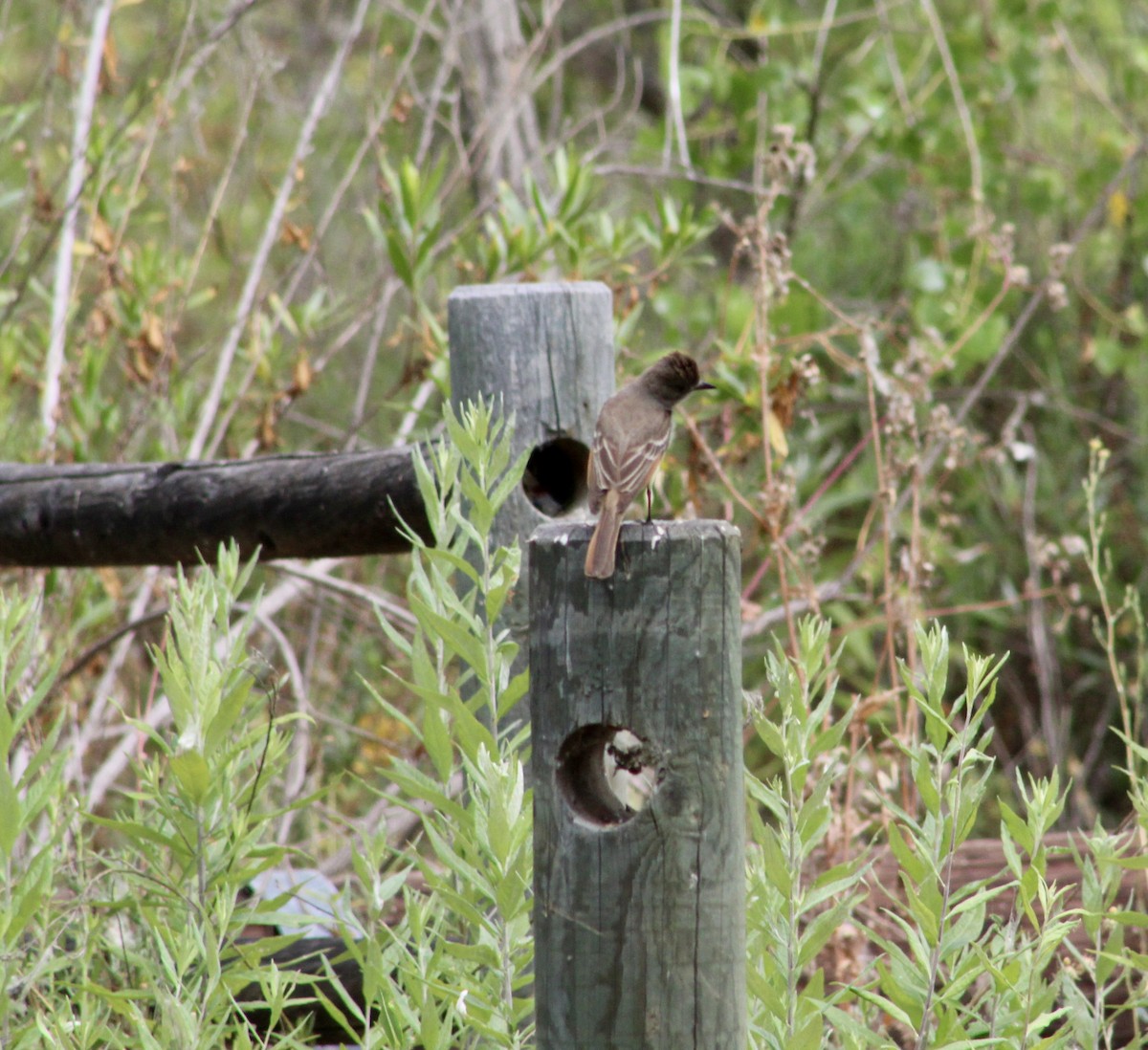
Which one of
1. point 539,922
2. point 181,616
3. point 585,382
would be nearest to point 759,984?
point 539,922

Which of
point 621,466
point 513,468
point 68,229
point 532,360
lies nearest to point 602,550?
point 513,468

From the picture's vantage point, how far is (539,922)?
1621 millimetres

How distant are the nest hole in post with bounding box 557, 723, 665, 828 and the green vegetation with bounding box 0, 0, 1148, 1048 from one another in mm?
82

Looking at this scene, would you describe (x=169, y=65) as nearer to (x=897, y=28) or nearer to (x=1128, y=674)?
(x=897, y=28)

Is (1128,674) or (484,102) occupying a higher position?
(484,102)

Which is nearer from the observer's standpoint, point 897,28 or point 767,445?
point 767,445

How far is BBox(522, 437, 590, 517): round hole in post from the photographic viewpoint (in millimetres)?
2783

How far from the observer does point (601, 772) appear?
5.47 feet

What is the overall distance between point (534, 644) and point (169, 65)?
380 centimetres

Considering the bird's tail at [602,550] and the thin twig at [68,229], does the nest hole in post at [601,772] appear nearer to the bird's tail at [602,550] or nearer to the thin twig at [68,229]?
the bird's tail at [602,550]

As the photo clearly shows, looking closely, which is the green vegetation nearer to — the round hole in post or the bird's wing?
the round hole in post

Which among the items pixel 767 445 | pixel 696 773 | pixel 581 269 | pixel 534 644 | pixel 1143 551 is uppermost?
pixel 1143 551

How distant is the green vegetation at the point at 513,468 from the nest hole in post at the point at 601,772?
82mm

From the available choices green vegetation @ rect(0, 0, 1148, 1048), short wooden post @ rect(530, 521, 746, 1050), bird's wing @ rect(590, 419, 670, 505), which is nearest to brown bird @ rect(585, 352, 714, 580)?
bird's wing @ rect(590, 419, 670, 505)
